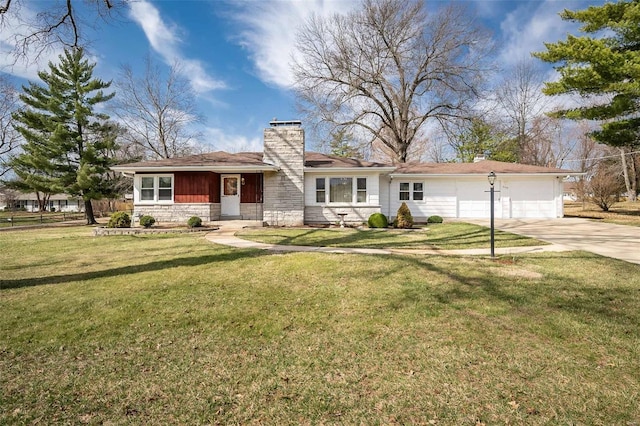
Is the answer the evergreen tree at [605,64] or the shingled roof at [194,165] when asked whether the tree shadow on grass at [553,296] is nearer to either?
the shingled roof at [194,165]

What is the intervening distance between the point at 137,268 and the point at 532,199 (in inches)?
762

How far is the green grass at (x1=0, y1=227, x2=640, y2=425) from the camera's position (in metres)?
2.46

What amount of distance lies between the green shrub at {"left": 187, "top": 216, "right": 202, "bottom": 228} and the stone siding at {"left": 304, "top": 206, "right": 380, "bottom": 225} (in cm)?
501

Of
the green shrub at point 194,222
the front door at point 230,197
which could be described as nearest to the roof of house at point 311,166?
the front door at point 230,197

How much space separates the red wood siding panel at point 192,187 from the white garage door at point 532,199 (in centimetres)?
1643

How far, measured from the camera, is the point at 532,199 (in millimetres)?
17562

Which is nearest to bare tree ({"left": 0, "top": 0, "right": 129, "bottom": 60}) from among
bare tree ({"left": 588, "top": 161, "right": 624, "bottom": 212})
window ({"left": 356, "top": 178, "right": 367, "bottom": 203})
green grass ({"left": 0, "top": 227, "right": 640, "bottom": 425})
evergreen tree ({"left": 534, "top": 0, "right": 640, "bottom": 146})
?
green grass ({"left": 0, "top": 227, "right": 640, "bottom": 425})

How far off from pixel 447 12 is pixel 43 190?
30.7m

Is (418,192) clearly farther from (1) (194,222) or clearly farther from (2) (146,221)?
(2) (146,221)

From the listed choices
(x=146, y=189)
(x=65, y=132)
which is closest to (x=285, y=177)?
(x=146, y=189)

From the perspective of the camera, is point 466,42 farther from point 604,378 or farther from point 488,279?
point 604,378

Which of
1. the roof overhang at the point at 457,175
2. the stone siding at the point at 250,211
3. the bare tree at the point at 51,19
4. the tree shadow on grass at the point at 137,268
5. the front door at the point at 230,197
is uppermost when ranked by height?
the bare tree at the point at 51,19

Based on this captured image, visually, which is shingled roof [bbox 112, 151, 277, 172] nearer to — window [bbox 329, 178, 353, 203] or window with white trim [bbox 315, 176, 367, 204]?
window with white trim [bbox 315, 176, 367, 204]

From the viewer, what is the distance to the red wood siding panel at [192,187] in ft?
48.6
